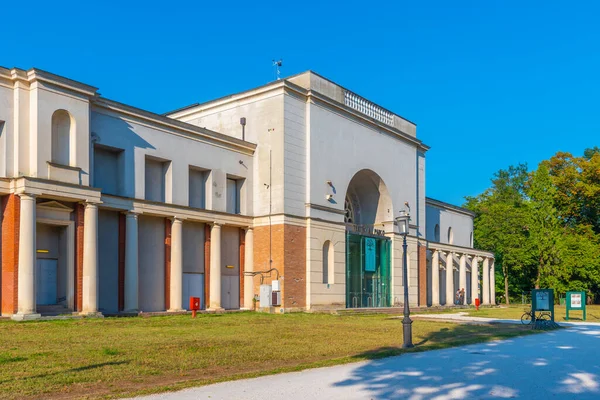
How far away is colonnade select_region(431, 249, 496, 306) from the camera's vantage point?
49500 millimetres

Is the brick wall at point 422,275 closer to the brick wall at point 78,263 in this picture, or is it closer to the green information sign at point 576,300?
the green information sign at point 576,300

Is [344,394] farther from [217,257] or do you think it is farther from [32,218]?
[217,257]

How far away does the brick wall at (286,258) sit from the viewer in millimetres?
32688

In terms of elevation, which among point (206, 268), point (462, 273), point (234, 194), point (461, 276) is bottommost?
point (461, 276)

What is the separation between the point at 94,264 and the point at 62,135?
4.98 m

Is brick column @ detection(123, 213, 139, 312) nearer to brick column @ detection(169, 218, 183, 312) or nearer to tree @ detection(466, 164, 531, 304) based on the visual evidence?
brick column @ detection(169, 218, 183, 312)

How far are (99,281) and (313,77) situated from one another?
1562cm

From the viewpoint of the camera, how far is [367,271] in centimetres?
3934

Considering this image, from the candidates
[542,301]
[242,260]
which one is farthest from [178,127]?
[542,301]

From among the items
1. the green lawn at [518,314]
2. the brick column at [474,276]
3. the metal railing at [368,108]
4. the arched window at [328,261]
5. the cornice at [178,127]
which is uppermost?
the metal railing at [368,108]

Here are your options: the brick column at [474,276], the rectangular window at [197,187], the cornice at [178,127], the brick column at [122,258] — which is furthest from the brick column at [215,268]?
the brick column at [474,276]

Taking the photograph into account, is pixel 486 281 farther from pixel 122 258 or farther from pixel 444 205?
pixel 122 258

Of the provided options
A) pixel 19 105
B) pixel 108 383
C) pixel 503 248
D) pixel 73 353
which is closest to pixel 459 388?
pixel 108 383

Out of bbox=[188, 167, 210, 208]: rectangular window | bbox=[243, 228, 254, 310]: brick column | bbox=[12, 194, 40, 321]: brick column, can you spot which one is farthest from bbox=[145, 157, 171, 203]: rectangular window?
bbox=[12, 194, 40, 321]: brick column
